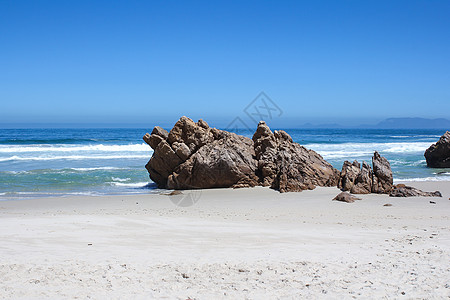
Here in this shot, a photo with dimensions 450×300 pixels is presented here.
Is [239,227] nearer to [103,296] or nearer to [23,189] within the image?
[103,296]

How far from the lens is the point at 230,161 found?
490 inches

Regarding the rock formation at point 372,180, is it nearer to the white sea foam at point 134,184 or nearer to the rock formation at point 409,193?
the rock formation at point 409,193

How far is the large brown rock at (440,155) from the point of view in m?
19.7

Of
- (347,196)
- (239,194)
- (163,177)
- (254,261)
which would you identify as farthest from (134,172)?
(254,261)

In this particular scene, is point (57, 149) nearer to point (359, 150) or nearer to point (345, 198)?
point (359, 150)

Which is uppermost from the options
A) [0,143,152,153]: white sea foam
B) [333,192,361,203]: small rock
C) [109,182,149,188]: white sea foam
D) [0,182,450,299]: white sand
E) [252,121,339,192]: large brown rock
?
[252,121,339,192]: large brown rock

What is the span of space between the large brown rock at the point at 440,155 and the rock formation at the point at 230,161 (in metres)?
9.54

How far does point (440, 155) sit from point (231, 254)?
1789cm

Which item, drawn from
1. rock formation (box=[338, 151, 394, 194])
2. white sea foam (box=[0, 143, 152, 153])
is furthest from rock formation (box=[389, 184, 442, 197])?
white sea foam (box=[0, 143, 152, 153])

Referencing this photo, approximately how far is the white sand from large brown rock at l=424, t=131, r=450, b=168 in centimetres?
1199

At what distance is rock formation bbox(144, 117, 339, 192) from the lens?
40.0 feet

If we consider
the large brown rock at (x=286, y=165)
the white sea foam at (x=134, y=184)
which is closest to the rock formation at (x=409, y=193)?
the large brown rock at (x=286, y=165)

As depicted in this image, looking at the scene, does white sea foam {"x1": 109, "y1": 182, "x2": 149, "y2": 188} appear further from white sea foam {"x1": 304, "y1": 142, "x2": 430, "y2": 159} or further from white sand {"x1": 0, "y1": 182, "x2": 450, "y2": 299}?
white sea foam {"x1": 304, "y1": 142, "x2": 430, "y2": 159}

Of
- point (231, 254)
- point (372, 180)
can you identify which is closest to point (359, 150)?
point (372, 180)
